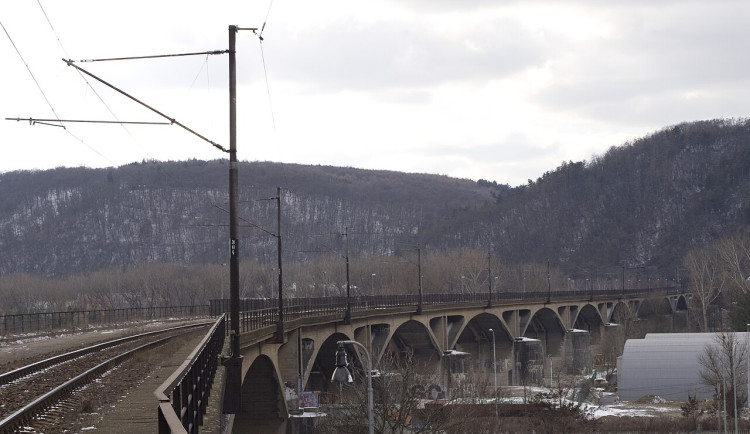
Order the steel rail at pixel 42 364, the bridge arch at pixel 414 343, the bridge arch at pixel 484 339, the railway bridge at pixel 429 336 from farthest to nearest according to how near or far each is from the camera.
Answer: the bridge arch at pixel 484 339 → the bridge arch at pixel 414 343 → the railway bridge at pixel 429 336 → the steel rail at pixel 42 364

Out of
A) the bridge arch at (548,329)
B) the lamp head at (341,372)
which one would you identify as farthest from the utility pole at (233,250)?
the bridge arch at (548,329)

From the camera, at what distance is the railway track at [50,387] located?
15.9 m

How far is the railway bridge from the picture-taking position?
149ft

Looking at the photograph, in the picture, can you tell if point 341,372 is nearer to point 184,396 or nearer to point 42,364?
point 42,364

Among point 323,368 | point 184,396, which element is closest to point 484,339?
point 323,368

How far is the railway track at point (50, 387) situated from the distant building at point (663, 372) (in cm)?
5575

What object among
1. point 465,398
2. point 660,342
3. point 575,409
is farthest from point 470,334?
point 575,409

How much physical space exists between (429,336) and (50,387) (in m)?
68.4

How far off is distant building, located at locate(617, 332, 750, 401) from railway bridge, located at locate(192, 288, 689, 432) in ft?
37.6

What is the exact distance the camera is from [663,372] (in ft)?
267

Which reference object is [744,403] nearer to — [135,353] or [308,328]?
[308,328]

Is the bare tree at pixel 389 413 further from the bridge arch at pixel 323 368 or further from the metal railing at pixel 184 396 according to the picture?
the metal railing at pixel 184 396

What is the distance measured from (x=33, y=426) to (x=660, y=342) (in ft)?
251

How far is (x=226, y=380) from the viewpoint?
79.0ft
